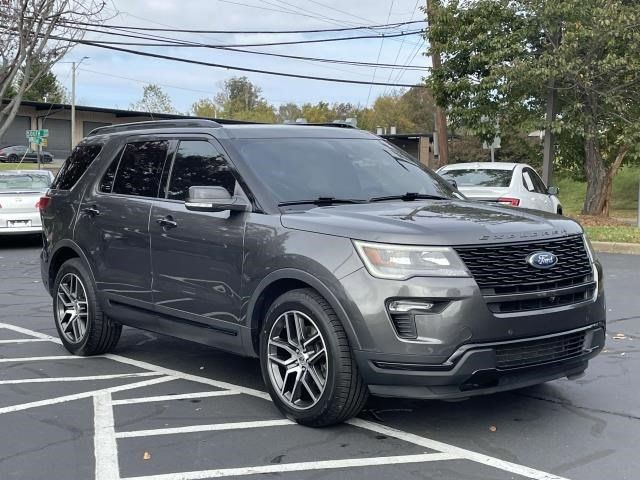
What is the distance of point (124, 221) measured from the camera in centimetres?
597

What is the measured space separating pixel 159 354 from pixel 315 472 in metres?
3.12

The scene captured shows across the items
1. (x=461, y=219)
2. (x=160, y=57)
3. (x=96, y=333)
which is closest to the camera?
(x=461, y=219)

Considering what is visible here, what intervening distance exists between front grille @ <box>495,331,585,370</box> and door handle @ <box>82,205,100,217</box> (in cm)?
363

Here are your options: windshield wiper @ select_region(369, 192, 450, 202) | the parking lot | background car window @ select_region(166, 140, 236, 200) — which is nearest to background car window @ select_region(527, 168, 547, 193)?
the parking lot

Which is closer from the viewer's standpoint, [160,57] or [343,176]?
[343,176]

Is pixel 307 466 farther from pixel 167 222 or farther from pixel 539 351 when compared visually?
pixel 167 222

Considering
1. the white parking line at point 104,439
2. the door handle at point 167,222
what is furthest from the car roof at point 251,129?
the white parking line at point 104,439

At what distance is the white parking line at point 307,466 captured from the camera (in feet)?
12.9

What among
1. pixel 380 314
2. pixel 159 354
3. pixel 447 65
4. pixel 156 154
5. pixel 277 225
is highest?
pixel 447 65

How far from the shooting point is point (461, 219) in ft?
14.7

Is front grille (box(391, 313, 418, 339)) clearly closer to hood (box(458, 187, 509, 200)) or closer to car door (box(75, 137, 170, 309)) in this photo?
car door (box(75, 137, 170, 309))

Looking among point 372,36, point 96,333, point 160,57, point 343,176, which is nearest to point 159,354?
point 96,333

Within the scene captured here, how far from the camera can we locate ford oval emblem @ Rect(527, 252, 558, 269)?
4.28m

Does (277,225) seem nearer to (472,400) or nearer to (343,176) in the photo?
(343,176)
